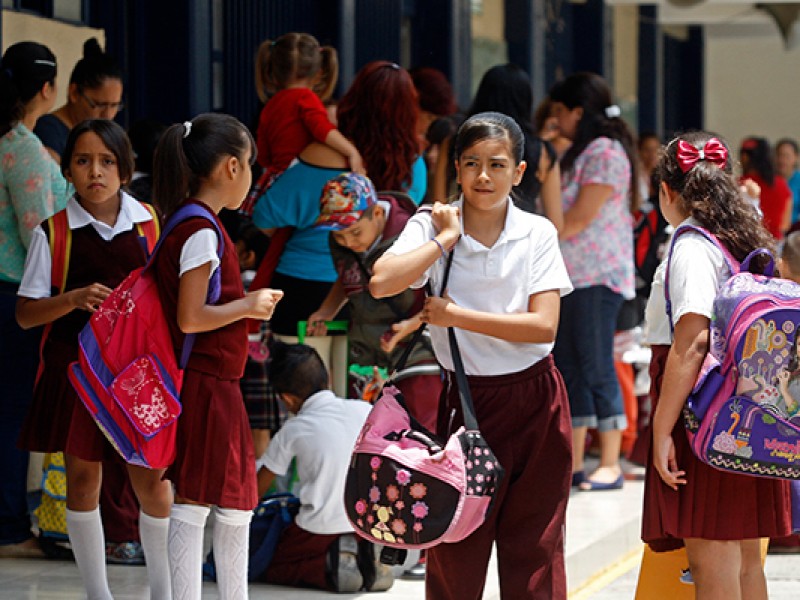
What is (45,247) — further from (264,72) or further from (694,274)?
(694,274)

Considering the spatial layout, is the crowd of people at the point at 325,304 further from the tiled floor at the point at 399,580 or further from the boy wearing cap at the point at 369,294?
the tiled floor at the point at 399,580

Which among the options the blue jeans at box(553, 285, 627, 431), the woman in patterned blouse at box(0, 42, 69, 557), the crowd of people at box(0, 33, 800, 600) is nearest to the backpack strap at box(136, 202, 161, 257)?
the crowd of people at box(0, 33, 800, 600)

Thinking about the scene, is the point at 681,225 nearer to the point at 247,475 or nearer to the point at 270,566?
the point at 247,475

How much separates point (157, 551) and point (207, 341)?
0.75 m

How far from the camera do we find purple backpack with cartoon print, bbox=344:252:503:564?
3762mm

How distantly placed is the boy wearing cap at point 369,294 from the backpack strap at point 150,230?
760mm

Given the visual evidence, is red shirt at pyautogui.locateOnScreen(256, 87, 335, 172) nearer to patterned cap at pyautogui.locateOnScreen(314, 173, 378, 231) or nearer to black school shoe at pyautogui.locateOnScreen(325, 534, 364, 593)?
patterned cap at pyautogui.locateOnScreen(314, 173, 378, 231)

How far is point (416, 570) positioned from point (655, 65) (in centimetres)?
1188

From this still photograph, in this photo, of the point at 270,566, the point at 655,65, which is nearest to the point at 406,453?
the point at 270,566

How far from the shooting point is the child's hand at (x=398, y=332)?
542cm

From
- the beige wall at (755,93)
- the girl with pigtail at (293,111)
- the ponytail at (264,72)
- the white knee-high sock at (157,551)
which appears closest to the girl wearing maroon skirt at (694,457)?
the white knee-high sock at (157,551)

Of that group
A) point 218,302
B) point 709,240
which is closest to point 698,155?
point 709,240

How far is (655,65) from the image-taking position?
16500 mm

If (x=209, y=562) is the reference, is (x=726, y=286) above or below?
above
